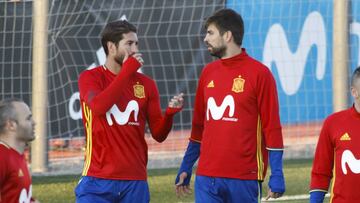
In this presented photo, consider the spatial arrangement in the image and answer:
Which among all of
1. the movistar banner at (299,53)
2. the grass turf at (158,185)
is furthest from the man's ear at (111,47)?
the movistar banner at (299,53)

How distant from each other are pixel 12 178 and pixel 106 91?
1164 mm

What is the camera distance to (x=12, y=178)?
6.48 meters

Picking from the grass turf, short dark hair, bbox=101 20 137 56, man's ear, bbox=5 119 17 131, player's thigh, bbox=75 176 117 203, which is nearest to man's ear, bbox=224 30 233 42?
short dark hair, bbox=101 20 137 56

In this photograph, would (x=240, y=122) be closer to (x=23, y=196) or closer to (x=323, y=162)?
(x=323, y=162)

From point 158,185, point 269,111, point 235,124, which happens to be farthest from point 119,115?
point 158,185

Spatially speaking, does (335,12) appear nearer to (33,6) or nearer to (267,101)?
(33,6)

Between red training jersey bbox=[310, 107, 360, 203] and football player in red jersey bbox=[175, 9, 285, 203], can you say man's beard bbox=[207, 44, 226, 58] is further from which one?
red training jersey bbox=[310, 107, 360, 203]

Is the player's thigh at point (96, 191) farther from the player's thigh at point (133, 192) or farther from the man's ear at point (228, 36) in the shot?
the man's ear at point (228, 36)

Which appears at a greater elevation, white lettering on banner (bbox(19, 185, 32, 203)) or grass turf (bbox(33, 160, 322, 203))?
white lettering on banner (bbox(19, 185, 32, 203))

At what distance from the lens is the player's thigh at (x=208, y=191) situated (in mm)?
7557

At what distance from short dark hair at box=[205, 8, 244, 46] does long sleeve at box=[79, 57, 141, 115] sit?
0.59 meters

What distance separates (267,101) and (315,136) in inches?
370

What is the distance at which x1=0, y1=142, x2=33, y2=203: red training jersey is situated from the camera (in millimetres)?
6445

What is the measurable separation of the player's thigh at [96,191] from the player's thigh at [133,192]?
6 centimetres
